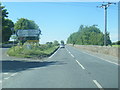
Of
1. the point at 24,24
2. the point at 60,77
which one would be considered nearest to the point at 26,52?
the point at 60,77

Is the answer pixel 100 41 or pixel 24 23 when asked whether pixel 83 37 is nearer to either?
pixel 100 41

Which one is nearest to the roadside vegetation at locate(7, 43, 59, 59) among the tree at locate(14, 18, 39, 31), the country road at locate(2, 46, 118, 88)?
the country road at locate(2, 46, 118, 88)

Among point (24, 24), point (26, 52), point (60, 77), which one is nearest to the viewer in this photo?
point (60, 77)

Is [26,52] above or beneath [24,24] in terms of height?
beneath

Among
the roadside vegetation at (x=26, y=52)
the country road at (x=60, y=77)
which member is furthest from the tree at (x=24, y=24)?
the country road at (x=60, y=77)

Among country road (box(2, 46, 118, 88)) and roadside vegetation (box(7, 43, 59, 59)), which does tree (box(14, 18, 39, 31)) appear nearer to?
roadside vegetation (box(7, 43, 59, 59))

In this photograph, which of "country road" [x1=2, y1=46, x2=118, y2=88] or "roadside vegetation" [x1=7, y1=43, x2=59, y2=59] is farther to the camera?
"roadside vegetation" [x1=7, y1=43, x2=59, y2=59]

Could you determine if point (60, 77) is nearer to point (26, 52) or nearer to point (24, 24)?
point (26, 52)

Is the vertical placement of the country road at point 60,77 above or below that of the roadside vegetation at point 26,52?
below

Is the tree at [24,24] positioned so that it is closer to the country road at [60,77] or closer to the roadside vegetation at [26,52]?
the roadside vegetation at [26,52]

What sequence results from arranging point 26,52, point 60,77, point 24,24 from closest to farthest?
point 60,77 < point 26,52 < point 24,24

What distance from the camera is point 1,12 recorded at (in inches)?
2263

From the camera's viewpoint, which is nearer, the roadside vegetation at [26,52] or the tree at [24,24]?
the roadside vegetation at [26,52]

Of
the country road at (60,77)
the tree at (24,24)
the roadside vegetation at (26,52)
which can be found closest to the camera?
the country road at (60,77)
